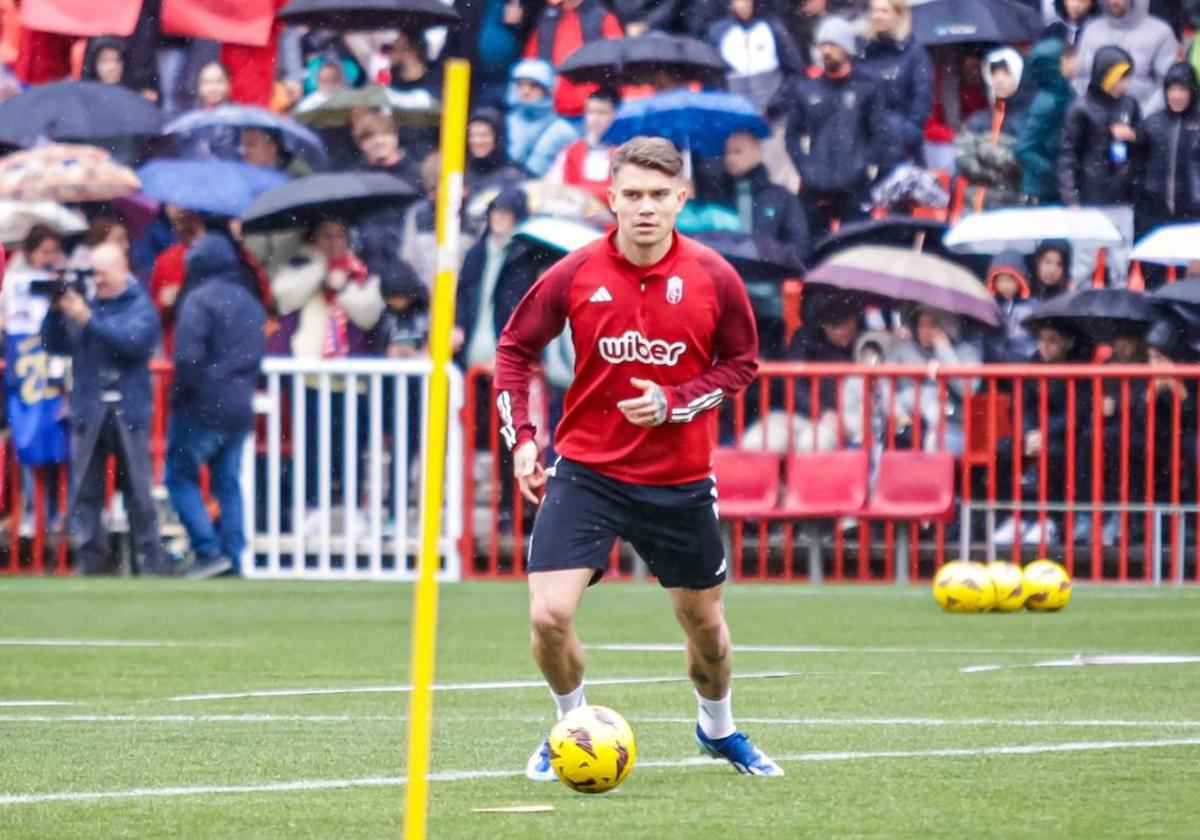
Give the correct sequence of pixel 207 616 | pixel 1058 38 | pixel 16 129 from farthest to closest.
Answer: pixel 16 129 < pixel 1058 38 < pixel 207 616

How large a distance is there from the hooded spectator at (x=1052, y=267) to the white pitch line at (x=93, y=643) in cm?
762

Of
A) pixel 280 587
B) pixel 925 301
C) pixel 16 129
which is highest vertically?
pixel 16 129

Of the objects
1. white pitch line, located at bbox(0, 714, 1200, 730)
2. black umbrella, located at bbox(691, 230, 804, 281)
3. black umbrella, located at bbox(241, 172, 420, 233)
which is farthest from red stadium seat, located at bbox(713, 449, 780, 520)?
white pitch line, located at bbox(0, 714, 1200, 730)

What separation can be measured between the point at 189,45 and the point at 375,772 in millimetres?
14861

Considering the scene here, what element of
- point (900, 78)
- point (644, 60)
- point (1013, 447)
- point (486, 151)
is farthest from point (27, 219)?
point (1013, 447)

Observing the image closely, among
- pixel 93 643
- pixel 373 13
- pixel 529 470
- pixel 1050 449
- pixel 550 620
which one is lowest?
pixel 93 643

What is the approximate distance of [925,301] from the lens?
62.0 feet

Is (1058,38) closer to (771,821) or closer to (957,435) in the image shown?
(957,435)

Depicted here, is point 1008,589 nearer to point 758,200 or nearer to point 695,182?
point 758,200

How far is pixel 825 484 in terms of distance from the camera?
18.5m

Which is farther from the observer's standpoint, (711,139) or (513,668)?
(711,139)

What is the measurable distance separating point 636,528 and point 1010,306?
11361 millimetres

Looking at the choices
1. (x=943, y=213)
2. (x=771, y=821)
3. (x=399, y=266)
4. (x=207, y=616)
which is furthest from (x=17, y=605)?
(x=771, y=821)

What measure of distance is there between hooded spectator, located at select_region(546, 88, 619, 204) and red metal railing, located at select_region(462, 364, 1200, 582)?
95.0 inches
